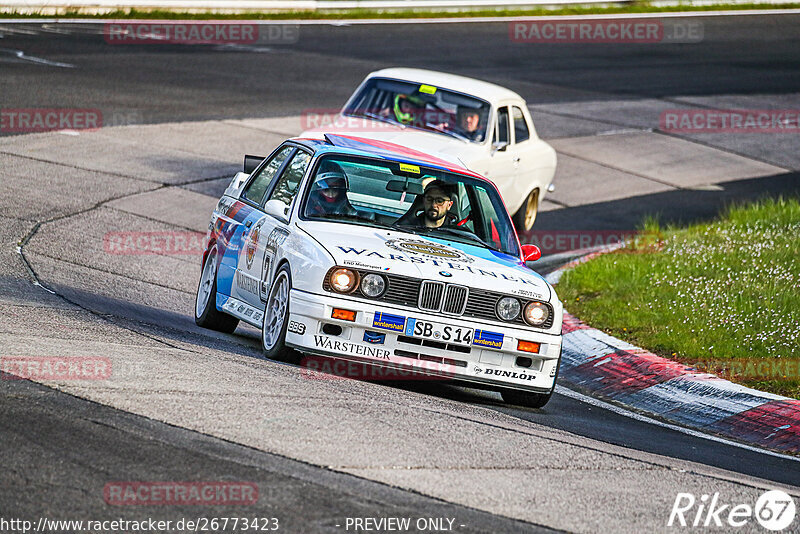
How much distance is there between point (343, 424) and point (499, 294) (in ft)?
6.56

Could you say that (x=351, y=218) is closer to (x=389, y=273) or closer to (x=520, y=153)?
(x=389, y=273)

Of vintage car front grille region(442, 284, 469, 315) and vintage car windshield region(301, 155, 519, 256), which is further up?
vintage car windshield region(301, 155, 519, 256)

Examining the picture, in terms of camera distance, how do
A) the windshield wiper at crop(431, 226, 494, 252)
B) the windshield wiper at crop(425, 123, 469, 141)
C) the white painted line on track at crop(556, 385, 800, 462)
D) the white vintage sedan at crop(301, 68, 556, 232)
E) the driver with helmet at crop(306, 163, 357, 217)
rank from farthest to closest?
the windshield wiper at crop(425, 123, 469, 141) → the white vintage sedan at crop(301, 68, 556, 232) → the windshield wiper at crop(431, 226, 494, 252) → the driver with helmet at crop(306, 163, 357, 217) → the white painted line on track at crop(556, 385, 800, 462)

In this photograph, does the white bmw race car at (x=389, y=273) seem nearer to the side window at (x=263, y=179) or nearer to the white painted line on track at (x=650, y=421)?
the side window at (x=263, y=179)

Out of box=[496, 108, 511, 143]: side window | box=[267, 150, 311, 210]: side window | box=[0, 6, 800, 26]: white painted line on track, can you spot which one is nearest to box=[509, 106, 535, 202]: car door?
box=[496, 108, 511, 143]: side window

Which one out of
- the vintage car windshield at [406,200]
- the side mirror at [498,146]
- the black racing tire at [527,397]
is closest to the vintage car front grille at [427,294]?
the black racing tire at [527,397]

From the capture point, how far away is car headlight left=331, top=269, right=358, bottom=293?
7.88 m

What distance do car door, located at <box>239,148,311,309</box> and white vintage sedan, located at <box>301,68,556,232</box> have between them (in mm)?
4333

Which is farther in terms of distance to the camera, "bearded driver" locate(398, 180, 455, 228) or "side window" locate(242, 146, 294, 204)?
"side window" locate(242, 146, 294, 204)

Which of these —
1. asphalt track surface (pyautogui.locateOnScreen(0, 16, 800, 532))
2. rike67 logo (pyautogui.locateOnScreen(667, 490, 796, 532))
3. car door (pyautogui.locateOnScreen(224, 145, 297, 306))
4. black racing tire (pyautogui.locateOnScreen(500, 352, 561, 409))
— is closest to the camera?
asphalt track surface (pyautogui.locateOnScreen(0, 16, 800, 532))

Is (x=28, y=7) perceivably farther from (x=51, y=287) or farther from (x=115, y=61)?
(x=51, y=287)

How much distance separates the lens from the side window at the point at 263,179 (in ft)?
32.1

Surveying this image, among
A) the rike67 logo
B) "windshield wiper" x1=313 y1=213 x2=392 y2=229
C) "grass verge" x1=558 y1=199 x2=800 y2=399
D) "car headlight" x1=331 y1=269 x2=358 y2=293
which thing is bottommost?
"grass verge" x1=558 y1=199 x2=800 y2=399

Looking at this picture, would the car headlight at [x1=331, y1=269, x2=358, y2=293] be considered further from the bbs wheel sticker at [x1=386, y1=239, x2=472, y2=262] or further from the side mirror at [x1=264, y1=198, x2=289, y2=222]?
the side mirror at [x1=264, y1=198, x2=289, y2=222]
